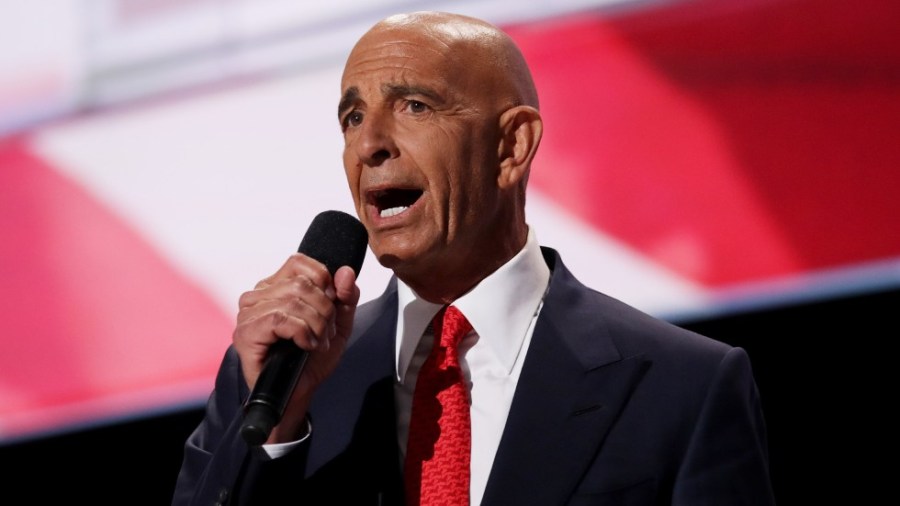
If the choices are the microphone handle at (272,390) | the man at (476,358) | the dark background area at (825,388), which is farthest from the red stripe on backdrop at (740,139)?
the microphone handle at (272,390)

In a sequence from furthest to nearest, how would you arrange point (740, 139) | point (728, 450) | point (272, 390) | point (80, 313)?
1. point (80, 313)
2. point (740, 139)
3. point (728, 450)
4. point (272, 390)

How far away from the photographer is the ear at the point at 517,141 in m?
1.72

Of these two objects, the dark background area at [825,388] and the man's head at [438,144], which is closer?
the man's head at [438,144]

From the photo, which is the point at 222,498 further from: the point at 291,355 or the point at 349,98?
the point at 349,98

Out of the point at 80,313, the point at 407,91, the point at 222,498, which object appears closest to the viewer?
the point at 222,498

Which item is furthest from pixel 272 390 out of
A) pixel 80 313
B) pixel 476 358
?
pixel 80 313

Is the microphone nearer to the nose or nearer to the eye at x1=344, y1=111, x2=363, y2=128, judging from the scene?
the nose

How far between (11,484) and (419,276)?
4.83 feet

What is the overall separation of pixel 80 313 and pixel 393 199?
1154 mm

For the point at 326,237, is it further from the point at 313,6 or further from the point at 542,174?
the point at 313,6

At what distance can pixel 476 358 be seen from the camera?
5.45 ft

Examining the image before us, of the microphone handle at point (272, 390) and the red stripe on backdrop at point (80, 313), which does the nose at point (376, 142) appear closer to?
the microphone handle at point (272, 390)

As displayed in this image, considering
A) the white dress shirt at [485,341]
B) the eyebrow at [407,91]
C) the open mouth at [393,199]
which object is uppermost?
the eyebrow at [407,91]

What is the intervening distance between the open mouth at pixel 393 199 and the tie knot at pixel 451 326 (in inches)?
6.1
